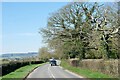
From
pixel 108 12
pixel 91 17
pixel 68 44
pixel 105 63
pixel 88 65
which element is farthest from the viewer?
pixel 68 44

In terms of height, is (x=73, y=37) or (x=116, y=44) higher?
(x=73, y=37)

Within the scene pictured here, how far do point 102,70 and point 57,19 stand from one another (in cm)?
2373

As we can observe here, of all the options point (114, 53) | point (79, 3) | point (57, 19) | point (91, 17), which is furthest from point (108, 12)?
point (57, 19)

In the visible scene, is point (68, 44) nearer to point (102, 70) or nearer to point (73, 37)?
point (73, 37)

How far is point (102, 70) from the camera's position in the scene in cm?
2380

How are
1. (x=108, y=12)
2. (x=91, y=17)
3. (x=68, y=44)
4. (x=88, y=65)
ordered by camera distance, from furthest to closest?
(x=68, y=44) → (x=91, y=17) → (x=88, y=65) → (x=108, y=12)

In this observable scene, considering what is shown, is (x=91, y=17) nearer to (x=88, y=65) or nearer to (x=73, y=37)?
(x=73, y=37)

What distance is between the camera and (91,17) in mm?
40062

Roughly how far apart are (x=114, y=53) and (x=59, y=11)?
62.4ft

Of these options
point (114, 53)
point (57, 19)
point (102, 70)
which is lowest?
point (102, 70)

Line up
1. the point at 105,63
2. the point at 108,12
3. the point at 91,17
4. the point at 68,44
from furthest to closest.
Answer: the point at 68,44
the point at 91,17
the point at 108,12
the point at 105,63

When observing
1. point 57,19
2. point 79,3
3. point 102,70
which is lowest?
point 102,70

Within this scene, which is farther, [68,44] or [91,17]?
[68,44]

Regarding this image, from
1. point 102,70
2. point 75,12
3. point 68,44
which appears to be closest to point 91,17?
point 75,12
